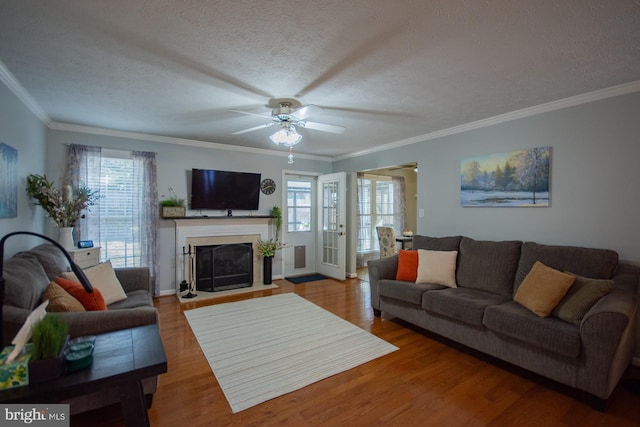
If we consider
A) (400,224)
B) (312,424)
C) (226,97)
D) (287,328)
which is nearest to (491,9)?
(226,97)

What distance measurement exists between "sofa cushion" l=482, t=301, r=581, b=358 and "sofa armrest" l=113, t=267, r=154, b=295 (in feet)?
11.2

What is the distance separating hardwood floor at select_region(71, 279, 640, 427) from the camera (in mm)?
1914

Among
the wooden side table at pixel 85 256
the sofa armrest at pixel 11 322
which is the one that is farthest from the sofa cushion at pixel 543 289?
the wooden side table at pixel 85 256

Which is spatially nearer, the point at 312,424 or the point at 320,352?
the point at 312,424

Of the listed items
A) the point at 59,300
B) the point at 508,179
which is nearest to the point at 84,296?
the point at 59,300

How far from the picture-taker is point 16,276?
6.26 feet

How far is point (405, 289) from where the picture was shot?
10.7ft

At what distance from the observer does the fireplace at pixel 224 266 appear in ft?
16.0

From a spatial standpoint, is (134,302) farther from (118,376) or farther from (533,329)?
(533,329)

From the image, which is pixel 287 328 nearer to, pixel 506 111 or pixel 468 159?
pixel 468 159

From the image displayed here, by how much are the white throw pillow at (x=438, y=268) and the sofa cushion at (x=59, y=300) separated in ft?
10.4

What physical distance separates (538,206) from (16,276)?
4.57m

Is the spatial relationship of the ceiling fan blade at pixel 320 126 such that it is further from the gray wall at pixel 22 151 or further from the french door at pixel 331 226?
A: the gray wall at pixel 22 151

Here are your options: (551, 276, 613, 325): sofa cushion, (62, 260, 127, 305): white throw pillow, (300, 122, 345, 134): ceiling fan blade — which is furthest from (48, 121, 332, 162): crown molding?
(551, 276, 613, 325): sofa cushion
